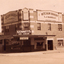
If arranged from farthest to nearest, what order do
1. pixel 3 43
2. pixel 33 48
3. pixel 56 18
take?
pixel 56 18 → pixel 3 43 → pixel 33 48

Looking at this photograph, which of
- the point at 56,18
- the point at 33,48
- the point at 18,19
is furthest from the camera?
the point at 56,18

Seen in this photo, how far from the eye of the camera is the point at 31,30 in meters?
25.9

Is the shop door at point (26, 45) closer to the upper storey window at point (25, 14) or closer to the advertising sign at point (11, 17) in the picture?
the upper storey window at point (25, 14)

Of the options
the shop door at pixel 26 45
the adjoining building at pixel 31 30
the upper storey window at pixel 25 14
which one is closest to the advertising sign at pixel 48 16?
the adjoining building at pixel 31 30

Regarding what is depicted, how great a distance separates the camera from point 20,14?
1094 inches

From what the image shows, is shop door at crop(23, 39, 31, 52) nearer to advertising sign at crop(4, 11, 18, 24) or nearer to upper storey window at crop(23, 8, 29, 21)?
upper storey window at crop(23, 8, 29, 21)

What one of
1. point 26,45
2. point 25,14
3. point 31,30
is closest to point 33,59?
point 26,45

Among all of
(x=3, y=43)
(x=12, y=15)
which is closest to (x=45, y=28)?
(x=12, y=15)

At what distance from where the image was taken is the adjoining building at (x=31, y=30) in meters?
24.7

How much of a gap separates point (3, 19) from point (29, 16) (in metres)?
8.56

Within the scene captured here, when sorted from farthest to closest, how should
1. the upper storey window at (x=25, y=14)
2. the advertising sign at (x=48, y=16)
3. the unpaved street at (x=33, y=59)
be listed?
the advertising sign at (x=48, y=16), the upper storey window at (x=25, y=14), the unpaved street at (x=33, y=59)

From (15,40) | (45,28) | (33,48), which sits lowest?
(33,48)

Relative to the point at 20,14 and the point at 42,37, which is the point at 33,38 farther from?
the point at 20,14

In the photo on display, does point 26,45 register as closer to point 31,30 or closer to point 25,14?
point 31,30
